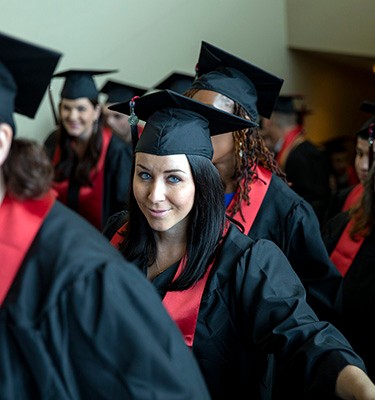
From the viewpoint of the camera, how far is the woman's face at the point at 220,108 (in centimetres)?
300

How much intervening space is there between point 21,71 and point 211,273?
0.83 meters

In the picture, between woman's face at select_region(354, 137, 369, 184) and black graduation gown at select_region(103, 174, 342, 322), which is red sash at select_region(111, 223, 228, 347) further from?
woman's face at select_region(354, 137, 369, 184)

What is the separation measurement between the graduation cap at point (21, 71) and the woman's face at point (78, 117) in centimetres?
301

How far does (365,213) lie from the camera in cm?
328

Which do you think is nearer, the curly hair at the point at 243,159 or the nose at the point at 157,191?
the nose at the point at 157,191

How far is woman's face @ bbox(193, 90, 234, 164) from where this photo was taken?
3004 millimetres

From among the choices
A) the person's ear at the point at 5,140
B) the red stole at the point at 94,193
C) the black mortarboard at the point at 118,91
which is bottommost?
the red stole at the point at 94,193

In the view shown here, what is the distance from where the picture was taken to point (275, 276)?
2.11m

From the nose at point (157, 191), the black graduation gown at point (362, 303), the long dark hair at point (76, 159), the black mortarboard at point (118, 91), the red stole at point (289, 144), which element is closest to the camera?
the nose at point (157, 191)

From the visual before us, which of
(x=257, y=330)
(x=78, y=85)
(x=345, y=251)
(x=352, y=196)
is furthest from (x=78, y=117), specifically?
(x=257, y=330)

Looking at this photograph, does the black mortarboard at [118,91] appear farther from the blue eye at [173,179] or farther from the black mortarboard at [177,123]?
the blue eye at [173,179]

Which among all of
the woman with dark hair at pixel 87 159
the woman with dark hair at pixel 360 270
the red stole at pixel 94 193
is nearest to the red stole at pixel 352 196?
the woman with dark hair at pixel 360 270

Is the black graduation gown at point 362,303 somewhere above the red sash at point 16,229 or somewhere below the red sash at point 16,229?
below

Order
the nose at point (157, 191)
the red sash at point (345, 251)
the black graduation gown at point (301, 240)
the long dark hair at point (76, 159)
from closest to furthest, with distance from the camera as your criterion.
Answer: the nose at point (157, 191)
the black graduation gown at point (301, 240)
the red sash at point (345, 251)
the long dark hair at point (76, 159)
